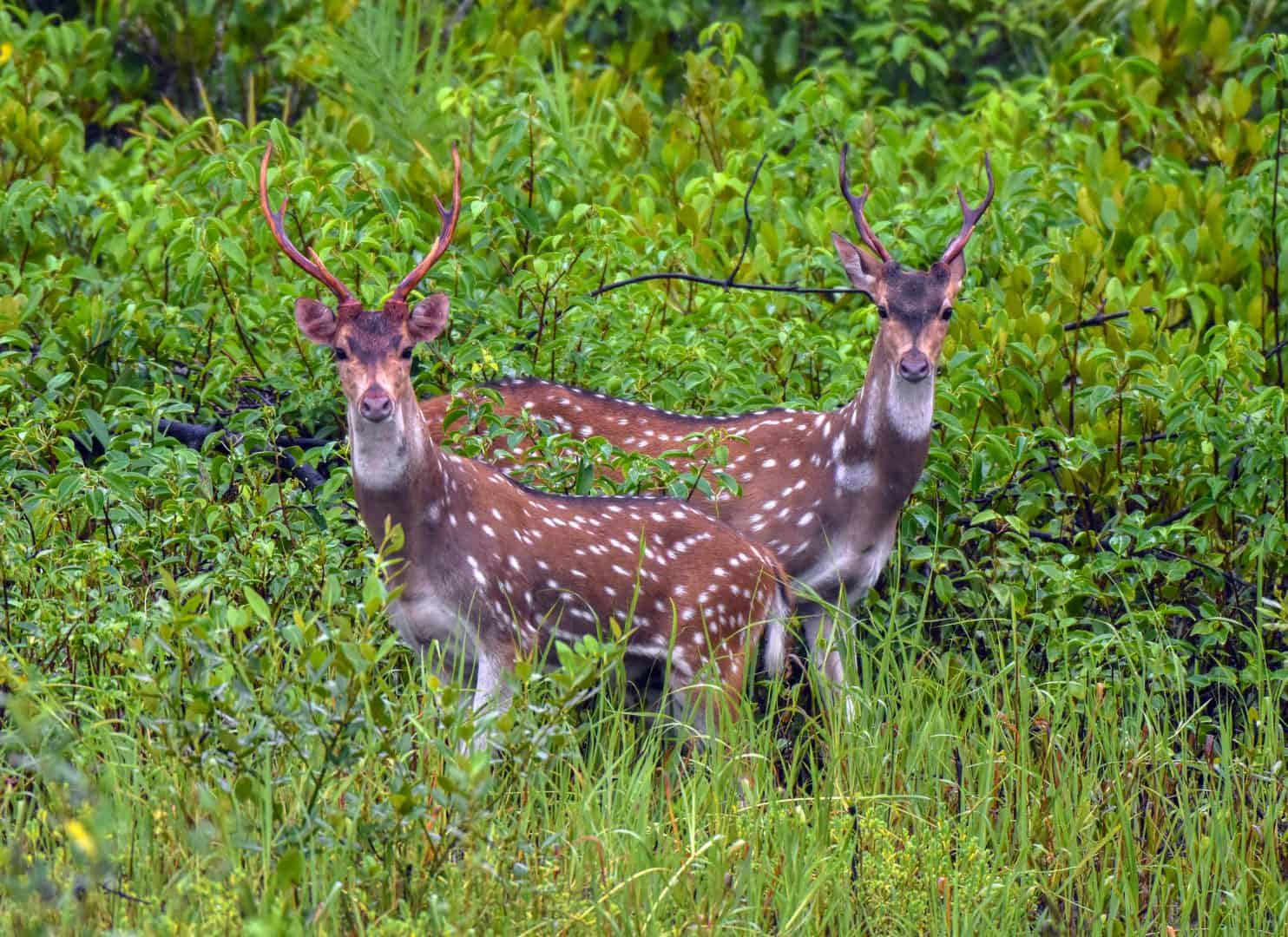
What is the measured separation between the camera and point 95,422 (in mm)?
6297

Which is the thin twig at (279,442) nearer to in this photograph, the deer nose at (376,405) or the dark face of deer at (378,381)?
the dark face of deer at (378,381)

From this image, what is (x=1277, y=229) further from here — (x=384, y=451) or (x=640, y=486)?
(x=384, y=451)

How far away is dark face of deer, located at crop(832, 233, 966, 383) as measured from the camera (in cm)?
633

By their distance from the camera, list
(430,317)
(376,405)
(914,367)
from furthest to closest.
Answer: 1. (914,367)
2. (430,317)
3. (376,405)

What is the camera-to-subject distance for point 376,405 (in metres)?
5.38

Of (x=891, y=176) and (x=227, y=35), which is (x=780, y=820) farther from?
(x=227, y=35)

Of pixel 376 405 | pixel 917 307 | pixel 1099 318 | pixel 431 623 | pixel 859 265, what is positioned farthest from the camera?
pixel 1099 318

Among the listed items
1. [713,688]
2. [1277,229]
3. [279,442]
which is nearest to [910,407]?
[713,688]

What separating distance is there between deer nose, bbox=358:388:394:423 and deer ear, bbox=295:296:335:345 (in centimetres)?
36

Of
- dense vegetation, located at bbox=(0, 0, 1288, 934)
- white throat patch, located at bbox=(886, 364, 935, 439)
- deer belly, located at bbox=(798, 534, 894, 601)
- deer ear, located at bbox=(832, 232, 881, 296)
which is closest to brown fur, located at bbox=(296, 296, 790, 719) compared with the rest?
dense vegetation, located at bbox=(0, 0, 1288, 934)

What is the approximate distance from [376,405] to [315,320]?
47 centimetres

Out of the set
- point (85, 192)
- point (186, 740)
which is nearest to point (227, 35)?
point (85, 192)

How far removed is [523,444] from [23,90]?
4029 millimetres

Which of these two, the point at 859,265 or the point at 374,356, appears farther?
the point at 859,265
